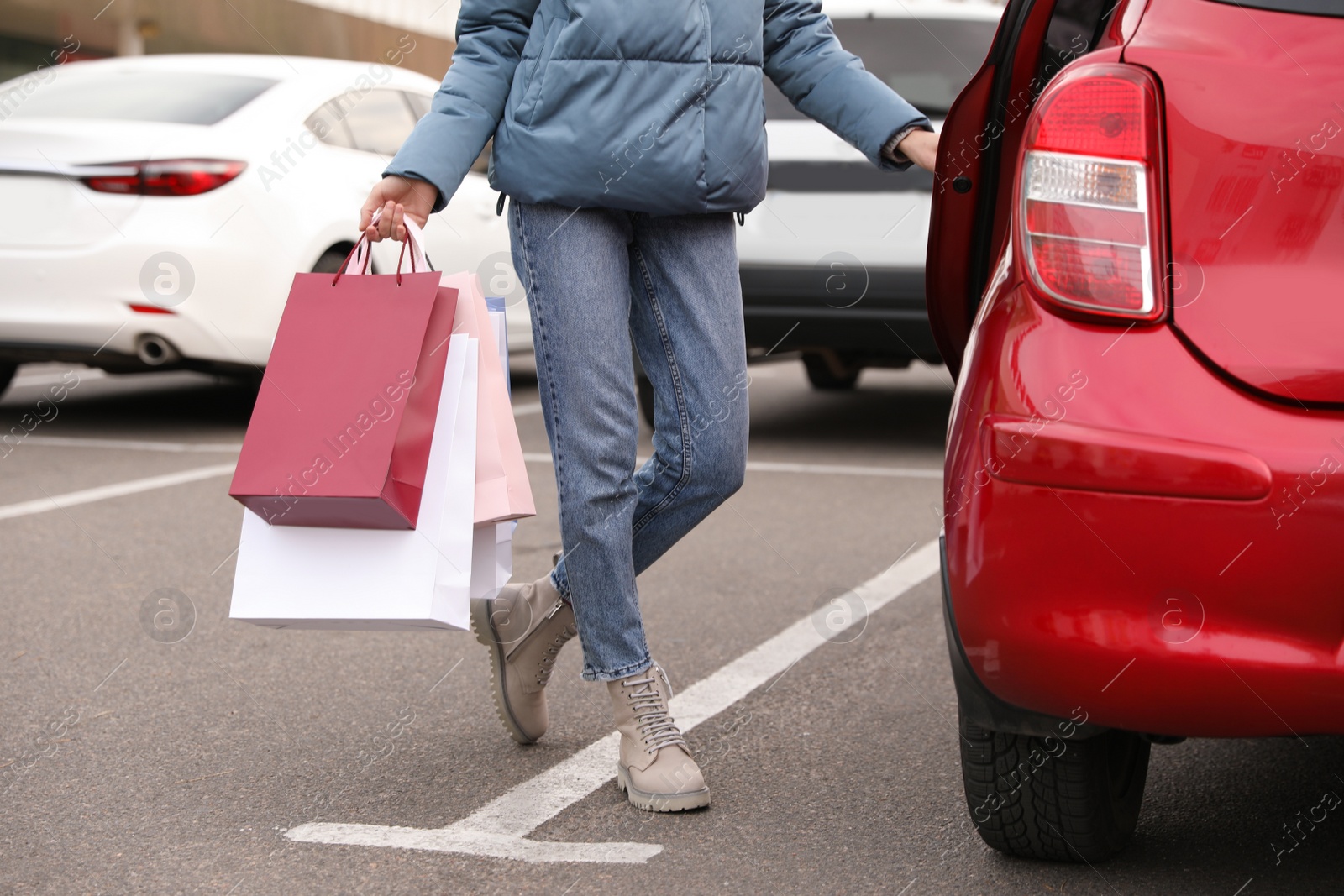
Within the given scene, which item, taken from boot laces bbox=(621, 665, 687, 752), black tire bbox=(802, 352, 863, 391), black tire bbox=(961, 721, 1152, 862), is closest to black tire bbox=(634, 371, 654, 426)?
black tire bbox=(802, 352, 863, 391)

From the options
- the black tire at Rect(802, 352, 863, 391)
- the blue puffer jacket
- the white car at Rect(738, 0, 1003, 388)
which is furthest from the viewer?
the black tire at Rect(802, 352, 863, 391)

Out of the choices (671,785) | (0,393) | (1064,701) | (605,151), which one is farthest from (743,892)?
(0,393)

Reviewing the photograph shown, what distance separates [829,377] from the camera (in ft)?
28.4

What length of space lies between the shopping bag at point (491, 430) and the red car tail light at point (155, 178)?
3808 mm

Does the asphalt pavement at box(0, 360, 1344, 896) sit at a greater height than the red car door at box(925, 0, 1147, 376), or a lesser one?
lesser

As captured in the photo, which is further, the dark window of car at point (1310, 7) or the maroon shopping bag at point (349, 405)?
the maroon shopping bag at point (349, 405)

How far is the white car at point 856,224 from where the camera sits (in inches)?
230

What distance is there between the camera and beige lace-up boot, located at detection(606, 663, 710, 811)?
2.54 metres

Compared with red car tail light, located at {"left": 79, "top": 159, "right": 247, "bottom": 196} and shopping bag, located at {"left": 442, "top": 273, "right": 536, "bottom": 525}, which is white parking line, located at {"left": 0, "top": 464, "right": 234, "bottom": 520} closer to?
red car tail light, located at {"left": 79, "top": 159, "right": 247, "bottom": 196}

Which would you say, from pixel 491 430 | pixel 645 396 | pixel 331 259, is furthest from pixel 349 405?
pixel 331 259

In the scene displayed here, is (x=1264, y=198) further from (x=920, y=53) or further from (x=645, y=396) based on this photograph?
(x=645, y=396)

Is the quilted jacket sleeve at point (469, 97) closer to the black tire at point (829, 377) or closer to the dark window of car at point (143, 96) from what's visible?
the dark window of car at point (143, 96)

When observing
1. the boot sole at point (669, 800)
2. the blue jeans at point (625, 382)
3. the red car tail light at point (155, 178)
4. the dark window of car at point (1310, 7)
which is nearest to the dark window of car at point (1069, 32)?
the dark window of car at point (1310, 7)

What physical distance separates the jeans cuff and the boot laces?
17mm
